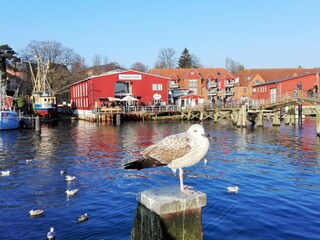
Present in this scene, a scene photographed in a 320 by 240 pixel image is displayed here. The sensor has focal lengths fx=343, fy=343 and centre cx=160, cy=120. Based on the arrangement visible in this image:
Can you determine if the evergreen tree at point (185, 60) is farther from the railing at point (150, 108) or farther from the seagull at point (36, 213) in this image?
the seagull at point (36, 213)

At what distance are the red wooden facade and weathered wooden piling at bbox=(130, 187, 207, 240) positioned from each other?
5970 centimetres

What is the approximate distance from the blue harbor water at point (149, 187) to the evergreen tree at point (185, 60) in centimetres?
10299

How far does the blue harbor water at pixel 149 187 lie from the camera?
32.8 ft

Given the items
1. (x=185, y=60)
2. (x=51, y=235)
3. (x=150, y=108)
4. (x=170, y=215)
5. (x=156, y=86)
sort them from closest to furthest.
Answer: (x=170, y=215), (x=51, y=235), (x=150, y=108), (x=156, y=86), (x=185, y=60)

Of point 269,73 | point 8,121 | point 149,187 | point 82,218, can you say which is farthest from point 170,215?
point 269,73

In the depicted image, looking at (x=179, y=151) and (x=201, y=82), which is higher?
(x=201, y=82)

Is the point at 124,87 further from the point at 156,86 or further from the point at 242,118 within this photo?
the point at 242,118

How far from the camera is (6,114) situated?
44.4 metres

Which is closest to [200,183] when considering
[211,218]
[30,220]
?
[211,218]

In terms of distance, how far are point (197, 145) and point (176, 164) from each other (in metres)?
0.50

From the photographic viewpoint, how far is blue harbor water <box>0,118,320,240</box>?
9.99 meters

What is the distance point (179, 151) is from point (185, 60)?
123671 millimetres

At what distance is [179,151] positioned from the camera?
5.48 m

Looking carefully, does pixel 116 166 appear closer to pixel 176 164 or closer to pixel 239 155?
pixel 239 155
